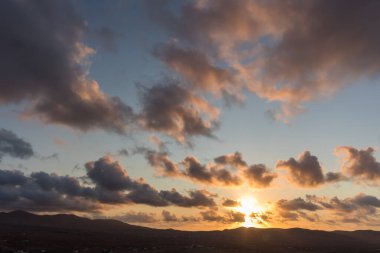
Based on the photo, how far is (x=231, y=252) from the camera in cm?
12750

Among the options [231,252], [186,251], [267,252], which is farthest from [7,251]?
[267,252]

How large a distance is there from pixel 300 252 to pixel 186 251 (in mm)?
50437

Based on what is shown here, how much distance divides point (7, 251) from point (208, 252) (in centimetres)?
5764

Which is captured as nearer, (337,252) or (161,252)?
(161,252)

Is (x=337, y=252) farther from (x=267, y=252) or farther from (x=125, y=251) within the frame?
(x=125, y=251)

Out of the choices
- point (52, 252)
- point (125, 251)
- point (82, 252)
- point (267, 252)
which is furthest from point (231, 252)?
point (52, 252)

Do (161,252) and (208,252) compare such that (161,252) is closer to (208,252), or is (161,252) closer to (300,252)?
(208,252)

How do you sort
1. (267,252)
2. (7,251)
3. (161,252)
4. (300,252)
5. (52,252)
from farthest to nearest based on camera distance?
(300,252) → (267,252) → (161,252) → (52,252) → (7,251)

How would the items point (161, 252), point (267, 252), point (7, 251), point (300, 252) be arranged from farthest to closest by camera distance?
point (300, 252) < point (267, 252) < point (161, 252) < point (7, 251)

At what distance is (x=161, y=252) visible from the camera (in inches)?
4803

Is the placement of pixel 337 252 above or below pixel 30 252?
above

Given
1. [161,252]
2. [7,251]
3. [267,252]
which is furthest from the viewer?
[267,252]

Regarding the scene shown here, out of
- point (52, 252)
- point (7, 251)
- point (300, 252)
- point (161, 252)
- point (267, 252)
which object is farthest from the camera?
point (300, 252)

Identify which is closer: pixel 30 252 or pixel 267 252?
pixel 30 252
